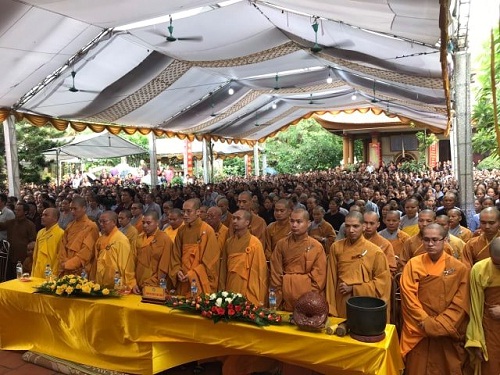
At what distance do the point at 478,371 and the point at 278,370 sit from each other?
175cm

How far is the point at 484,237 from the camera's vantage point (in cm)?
449

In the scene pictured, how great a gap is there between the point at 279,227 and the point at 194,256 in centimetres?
149

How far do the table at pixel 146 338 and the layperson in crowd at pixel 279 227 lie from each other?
214 cm

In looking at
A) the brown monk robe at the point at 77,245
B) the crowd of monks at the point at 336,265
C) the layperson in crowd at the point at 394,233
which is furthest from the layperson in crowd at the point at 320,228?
the brown monk robe at the point at 77,245

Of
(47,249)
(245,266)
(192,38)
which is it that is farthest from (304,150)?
(245,266)

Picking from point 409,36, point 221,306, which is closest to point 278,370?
point 221,306

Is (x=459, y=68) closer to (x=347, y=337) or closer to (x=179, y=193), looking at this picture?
(x=347, y=337)

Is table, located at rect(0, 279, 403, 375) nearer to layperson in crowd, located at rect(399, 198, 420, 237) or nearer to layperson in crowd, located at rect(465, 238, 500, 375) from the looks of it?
layperson in crowd, located at rect(465, 238, 500, 375)

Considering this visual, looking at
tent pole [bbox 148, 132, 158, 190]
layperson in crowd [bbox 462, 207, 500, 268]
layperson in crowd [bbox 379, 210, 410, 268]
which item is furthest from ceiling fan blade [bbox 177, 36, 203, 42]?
tent pole [bbox 148, 132, 158, 190]

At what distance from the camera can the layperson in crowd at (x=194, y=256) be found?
4.82 m

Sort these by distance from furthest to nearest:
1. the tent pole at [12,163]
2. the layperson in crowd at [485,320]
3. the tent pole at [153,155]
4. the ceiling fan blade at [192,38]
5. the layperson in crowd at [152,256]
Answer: the tent pole at [153,155] → the tent pole at [12,163] → the ceiling fan blade at [192,38] → the layperson in crowd at [152,256] → the layperson in crowd at [485,320]

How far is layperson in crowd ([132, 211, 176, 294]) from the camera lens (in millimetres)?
5074

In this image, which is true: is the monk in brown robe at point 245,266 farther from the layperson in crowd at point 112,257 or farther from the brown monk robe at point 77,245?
the brown monk robe at point 77,245

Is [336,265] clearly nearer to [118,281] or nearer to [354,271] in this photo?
[354,271]
